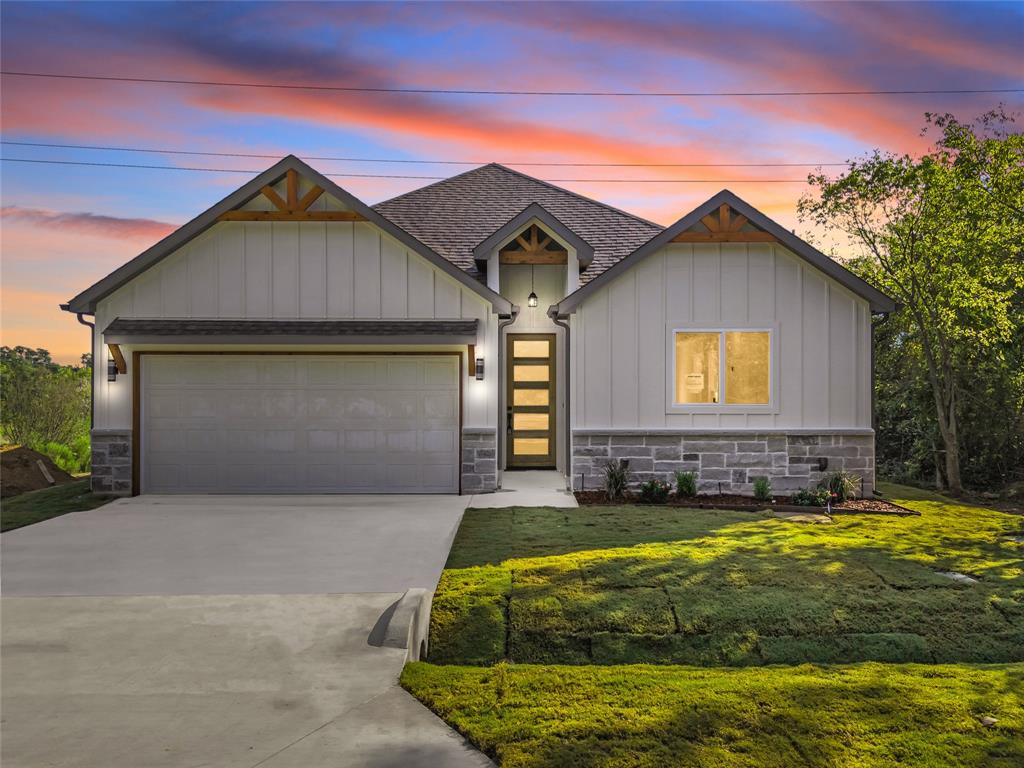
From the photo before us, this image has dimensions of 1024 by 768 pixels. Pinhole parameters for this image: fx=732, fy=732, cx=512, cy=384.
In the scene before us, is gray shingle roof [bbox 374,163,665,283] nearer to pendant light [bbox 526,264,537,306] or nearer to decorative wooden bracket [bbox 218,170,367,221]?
pendant light [bbox 526,264,537,306]

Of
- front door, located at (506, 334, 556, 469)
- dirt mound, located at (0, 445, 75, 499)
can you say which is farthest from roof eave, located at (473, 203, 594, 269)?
dirt mound, located at (0, 445, 75, 499)

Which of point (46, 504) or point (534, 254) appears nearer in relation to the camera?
point (46, 504)

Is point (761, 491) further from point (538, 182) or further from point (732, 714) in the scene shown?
point (538, 182)

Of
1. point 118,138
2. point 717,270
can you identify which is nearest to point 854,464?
point 717,270

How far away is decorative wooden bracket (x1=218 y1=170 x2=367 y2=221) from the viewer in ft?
38.8

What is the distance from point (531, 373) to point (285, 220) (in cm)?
542

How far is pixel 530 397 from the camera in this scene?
1457 cm

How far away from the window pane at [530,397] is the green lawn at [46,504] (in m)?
7.26

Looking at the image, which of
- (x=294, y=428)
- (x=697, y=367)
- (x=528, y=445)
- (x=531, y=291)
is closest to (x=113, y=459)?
(x=294, y=428)

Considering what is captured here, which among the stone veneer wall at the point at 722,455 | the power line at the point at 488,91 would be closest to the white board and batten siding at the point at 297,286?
the stone veneer wall at the point at 722,455

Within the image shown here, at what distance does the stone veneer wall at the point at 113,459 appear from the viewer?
1197 centimetres

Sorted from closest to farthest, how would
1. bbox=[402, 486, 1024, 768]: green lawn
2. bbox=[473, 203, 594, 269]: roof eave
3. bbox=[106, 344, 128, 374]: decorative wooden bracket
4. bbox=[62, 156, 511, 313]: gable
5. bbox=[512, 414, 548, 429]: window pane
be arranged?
bbox=[402, 486, 1024, 768]: green lawn, bbox=[62, 156, 511, 313]: gable, bbox=[106, 344, 128, 374]: decorative wooden bracket, bbox=[473, 203, 594, 269]: roof eave, bbox=[512, 414, 548, 429]: window pane

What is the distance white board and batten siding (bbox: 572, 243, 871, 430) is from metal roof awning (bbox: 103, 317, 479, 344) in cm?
223

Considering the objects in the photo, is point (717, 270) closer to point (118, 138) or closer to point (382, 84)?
point (382, 84)
